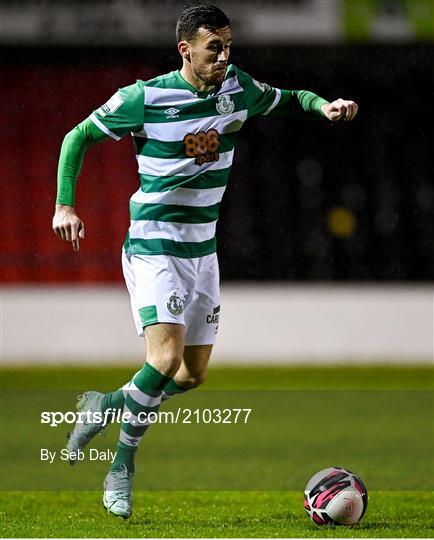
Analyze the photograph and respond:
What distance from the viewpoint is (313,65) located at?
42.1 ft

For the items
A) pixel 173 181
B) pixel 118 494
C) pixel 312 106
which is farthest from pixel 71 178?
pixel 118 494

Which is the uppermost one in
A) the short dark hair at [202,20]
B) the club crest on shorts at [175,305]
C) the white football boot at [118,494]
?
the short dark hair at [202,20]

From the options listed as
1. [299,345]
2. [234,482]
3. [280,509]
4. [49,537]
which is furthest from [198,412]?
[49,537]

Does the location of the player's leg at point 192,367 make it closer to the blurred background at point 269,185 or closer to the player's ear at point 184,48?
the player's ear at point 184,48

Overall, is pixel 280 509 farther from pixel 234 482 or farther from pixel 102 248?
pixel 102 248

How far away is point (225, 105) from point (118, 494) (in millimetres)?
1712

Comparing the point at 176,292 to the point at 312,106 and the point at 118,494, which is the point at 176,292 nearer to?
the point at 118,494

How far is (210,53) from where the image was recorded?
4965 mm

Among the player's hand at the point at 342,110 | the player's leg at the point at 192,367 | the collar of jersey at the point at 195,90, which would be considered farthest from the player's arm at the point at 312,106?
the player's leg at the point at 192,367

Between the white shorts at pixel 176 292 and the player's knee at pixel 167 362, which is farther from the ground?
the white shorts at pixel 176 292

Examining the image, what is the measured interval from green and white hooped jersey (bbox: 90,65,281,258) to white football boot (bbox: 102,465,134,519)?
3.13ft

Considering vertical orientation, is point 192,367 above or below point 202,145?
below

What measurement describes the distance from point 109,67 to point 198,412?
482cm

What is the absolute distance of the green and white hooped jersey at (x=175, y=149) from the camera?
503 centimetres
